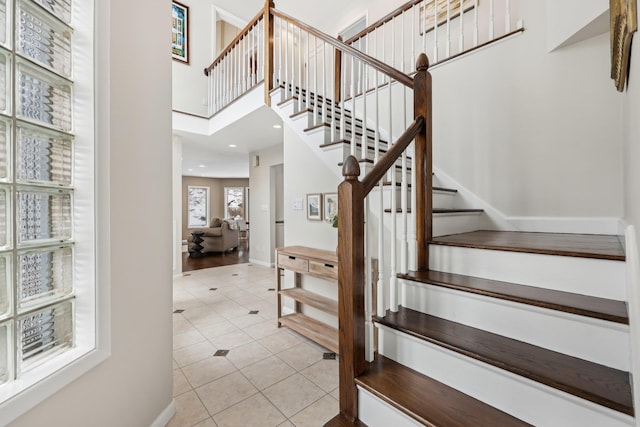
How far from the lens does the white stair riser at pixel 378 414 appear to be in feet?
3.42

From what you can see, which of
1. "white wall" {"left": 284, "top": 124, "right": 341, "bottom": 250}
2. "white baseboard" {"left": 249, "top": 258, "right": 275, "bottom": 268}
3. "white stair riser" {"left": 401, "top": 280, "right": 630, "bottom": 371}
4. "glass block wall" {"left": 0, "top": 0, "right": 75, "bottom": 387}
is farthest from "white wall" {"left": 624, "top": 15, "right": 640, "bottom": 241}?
"white baseboard" {"left": 249, "top": 258, "right": 275, "bottom": 268}

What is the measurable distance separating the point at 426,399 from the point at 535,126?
2282mm

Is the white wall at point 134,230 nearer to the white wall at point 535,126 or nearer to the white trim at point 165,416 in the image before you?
the white trim at point 165,416

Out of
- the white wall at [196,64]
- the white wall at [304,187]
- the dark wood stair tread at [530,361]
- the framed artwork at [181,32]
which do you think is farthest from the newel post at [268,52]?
the dark wood stair tread at [530,361]

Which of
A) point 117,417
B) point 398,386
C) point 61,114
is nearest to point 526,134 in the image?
point 398,386

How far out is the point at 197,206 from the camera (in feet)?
35.0

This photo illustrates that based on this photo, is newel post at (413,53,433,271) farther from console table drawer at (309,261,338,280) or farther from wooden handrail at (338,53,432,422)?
console table drawer at (309,261,338,280)

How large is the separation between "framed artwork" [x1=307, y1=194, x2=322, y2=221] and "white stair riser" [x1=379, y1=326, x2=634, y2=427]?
189 centimetres

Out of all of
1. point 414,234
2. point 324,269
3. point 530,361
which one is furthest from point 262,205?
point 530,361

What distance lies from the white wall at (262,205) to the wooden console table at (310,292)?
113 inches

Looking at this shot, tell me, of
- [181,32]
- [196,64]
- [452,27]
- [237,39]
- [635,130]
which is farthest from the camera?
[196,64]

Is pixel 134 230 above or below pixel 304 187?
below

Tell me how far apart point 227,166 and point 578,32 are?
8.02 m

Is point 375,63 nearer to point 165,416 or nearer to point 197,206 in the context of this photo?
point 165,416
